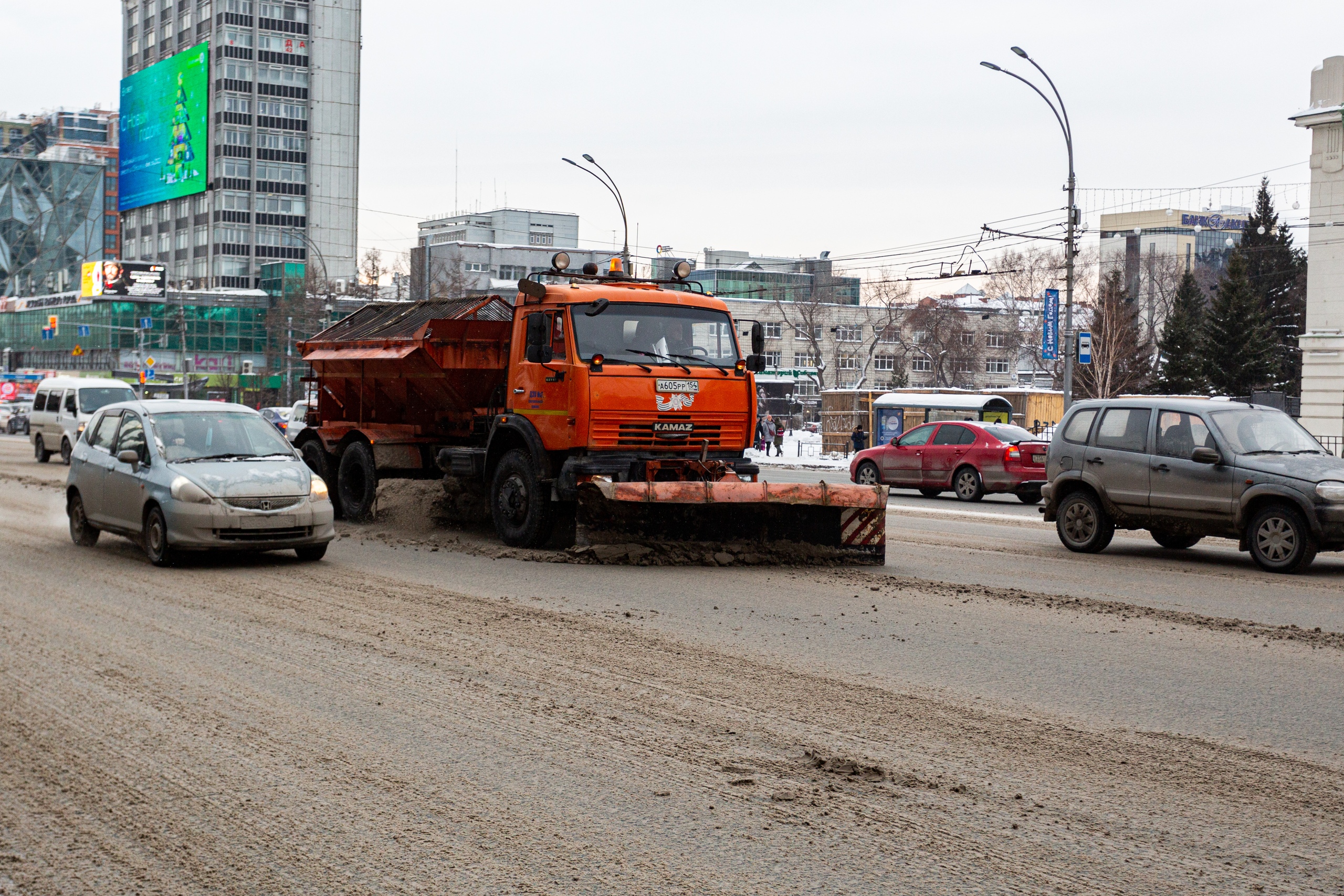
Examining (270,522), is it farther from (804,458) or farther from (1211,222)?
(1211,222)

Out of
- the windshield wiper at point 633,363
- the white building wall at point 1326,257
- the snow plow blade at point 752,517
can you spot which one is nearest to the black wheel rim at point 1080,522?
the snow plow blade at point 752,517

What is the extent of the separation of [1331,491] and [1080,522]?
9.62 ft

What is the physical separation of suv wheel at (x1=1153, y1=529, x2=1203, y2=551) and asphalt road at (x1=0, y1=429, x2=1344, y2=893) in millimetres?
3955

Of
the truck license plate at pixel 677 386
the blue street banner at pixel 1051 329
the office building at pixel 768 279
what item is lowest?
the truck license plate at pixel 677 386

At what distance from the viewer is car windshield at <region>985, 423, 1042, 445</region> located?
25.4 meters

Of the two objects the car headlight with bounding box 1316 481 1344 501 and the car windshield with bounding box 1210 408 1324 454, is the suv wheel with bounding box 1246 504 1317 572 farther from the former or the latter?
the car windshield with bounding box 1210 408 1324 454

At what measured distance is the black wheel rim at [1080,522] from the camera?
1527 centimetres

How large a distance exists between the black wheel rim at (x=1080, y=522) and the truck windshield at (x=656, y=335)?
169 inches

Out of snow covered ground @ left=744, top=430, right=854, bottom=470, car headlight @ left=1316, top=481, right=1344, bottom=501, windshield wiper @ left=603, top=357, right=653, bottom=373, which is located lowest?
snow covered ground @ left=744, top=430, right=854, bottom=470

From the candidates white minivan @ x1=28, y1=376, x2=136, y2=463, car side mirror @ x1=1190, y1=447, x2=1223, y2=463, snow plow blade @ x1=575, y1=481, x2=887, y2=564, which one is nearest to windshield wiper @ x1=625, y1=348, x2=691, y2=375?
snow plow blade @ x1=575, y1=481, x2=887, y2=564

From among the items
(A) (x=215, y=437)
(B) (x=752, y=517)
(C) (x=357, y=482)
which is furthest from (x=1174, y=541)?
(A) (x=215, y=437)

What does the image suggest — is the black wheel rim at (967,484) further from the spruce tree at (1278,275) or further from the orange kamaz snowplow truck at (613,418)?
the spruce tree at (1278,275)

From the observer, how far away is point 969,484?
25.7 meters

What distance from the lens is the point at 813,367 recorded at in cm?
12800
